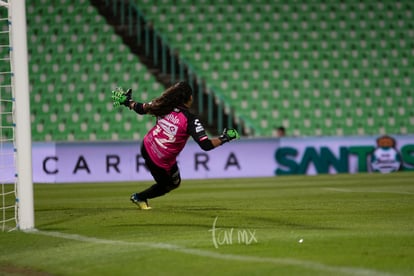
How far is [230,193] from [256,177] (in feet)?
19.9

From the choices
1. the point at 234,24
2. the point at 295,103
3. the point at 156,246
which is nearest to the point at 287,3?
the point at 234,24

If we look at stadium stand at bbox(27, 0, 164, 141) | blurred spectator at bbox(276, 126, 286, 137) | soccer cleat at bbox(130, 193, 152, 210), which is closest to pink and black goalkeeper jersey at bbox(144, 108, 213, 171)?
soccer cleat at bbox(130, 193, 152, 210)

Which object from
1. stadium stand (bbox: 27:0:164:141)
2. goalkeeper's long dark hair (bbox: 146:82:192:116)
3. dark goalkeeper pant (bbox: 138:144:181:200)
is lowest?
dark goalkeeper pant (bbox: 138:144:181:200)

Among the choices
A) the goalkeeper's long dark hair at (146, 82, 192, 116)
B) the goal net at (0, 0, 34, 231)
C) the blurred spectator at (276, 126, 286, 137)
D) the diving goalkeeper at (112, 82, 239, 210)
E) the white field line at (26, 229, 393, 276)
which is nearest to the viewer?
the white field line at (26, 229, 393, 276)

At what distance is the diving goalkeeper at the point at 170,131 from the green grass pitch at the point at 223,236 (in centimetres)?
56

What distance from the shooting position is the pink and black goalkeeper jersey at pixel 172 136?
32.4ft

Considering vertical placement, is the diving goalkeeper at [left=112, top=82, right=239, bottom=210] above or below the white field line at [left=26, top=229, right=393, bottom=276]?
above

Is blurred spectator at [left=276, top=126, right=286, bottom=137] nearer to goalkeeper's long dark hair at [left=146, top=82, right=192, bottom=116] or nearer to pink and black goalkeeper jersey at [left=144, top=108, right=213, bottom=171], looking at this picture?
pink and black goalkeeper jersey at [left=144, top=108, right=213, bottom=171]

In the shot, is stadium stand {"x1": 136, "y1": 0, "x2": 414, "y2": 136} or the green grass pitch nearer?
the green grass pitch

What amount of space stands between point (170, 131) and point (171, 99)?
1.35 ft

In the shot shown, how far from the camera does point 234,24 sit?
83.6ft

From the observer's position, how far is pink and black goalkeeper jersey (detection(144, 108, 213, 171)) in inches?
389

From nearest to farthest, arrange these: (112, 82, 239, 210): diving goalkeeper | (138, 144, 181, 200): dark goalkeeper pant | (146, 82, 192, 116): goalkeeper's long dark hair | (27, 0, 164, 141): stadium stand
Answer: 1. (112, 82, 239, 210): diving goalkeeper
2. (146, 82, 192, 116): goalkeeper's long dark hair
3. (138, 144, 181, 200): dark goalkeeper pant
4. (27, 0, 164, 141): stadium stand

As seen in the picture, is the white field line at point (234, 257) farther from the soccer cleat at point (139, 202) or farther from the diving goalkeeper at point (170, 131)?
the soccer cleat at point (139, 202)
